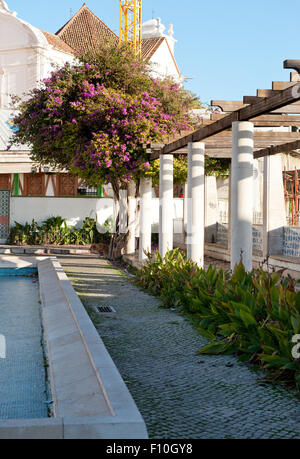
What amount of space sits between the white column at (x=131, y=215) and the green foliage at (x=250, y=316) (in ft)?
27.8

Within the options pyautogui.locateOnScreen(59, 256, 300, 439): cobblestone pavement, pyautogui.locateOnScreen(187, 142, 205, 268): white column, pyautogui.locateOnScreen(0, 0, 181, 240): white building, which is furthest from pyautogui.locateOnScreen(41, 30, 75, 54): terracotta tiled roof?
pyautogui.locateOnScreen(59, 256, 300, 439): cobblestone pavement

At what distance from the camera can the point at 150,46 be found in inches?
1853

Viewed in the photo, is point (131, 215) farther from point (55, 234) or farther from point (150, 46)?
point (150, 46)

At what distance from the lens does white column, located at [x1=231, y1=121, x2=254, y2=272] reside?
761 centimetres

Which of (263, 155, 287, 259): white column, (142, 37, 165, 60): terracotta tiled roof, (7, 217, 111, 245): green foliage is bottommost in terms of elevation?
(7, 217, 111, 245): green foliage

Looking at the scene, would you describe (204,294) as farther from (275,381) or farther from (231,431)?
(231,431)

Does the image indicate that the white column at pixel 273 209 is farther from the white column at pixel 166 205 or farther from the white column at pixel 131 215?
the white column at pixel 131 215

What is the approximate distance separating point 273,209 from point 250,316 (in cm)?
721

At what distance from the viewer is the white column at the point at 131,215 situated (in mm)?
16562

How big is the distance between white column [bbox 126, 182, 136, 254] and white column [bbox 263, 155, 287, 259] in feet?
17.2

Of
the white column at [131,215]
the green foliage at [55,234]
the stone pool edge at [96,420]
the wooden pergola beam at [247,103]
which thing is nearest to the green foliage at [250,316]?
the stone pool edge at [96,420]

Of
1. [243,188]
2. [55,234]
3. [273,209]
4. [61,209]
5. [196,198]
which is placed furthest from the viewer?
[61,209]

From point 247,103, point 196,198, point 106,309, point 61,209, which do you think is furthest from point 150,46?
point 247,103

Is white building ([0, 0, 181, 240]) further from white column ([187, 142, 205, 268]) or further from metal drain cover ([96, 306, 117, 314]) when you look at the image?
metal drain cover ([96, 306, 117, 314])
